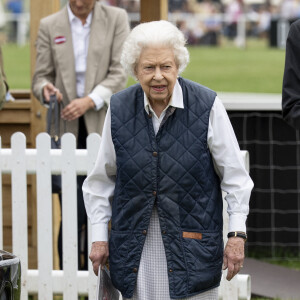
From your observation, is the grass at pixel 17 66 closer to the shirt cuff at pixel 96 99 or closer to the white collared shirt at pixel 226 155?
the shirt cuff at pixel 96 99

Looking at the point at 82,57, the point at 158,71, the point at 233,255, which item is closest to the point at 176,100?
the point at 158,71

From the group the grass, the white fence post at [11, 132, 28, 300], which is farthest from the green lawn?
the white fence post at [11, 132, 28, 300]

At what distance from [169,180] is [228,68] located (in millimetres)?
27422

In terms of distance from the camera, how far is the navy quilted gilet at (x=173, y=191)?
4234 mm

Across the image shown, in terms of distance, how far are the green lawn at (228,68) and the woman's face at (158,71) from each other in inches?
797

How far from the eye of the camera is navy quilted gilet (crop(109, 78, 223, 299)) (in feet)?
13.9

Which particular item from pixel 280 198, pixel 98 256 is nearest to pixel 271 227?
pixel 280 198

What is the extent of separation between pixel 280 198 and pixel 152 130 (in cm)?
428

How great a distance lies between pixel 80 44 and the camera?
6.71 metres

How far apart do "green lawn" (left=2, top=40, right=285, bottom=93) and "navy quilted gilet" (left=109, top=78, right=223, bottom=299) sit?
66.4ft

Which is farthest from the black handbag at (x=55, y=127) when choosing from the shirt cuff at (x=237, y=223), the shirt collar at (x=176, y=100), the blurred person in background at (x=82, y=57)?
the shirt cuff at (x=237, y=223)

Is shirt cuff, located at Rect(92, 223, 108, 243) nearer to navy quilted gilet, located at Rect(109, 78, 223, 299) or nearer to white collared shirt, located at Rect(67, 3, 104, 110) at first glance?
navy quilted gilet, located at Rect(109, 78, 223, 299)

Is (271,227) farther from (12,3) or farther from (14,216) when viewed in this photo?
(12,3)

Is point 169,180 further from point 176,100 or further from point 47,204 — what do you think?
point 47,204
